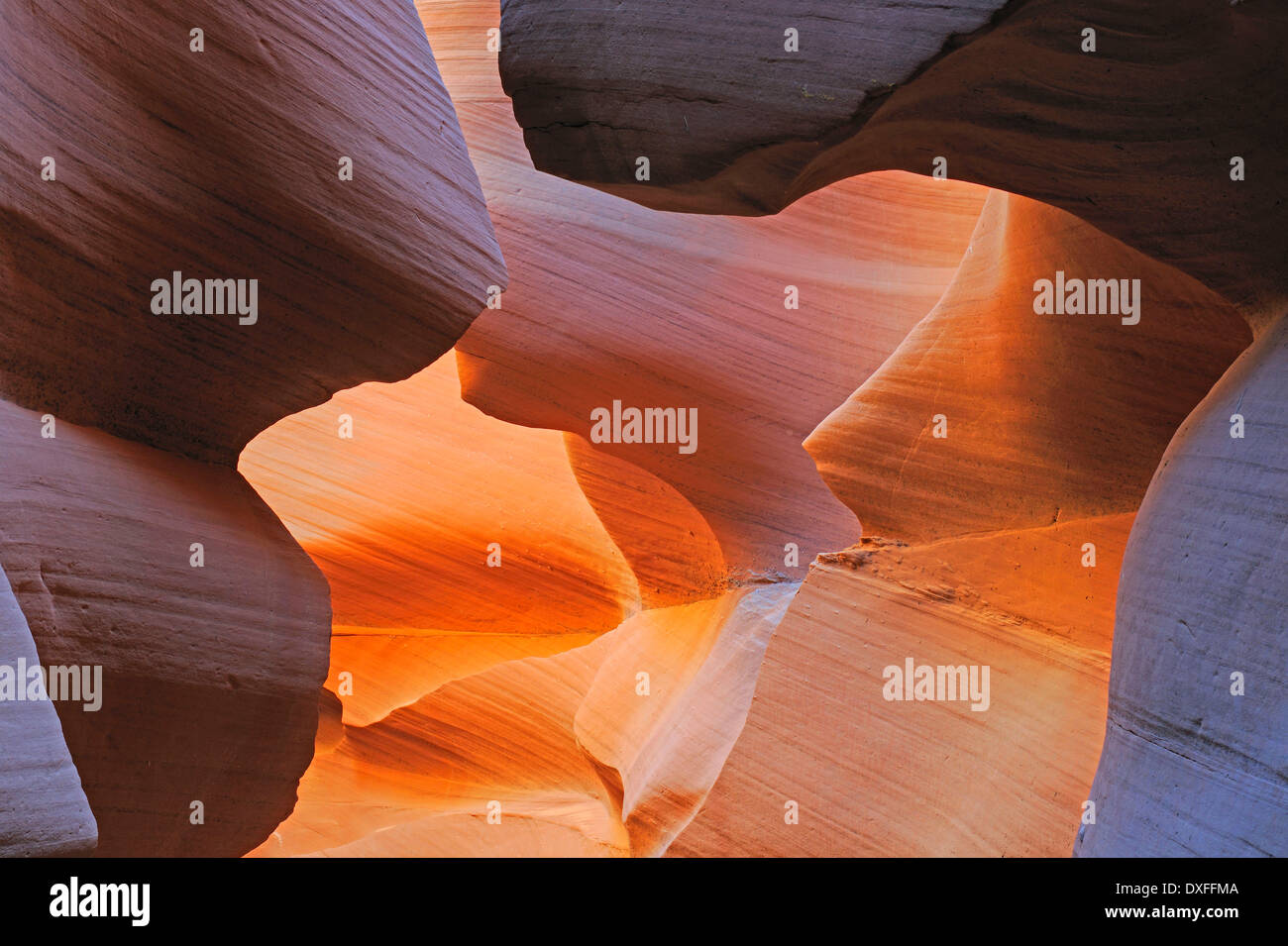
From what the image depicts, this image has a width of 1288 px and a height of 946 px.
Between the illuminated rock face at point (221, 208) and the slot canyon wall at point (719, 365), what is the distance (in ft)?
0.06

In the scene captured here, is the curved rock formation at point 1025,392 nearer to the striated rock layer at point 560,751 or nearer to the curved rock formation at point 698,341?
the striated rock layer at point 560,751

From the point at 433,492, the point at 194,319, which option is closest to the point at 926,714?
the point at 194,319

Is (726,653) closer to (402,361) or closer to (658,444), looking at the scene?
(658,444)

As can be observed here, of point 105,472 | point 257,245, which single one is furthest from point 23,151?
point 105,472

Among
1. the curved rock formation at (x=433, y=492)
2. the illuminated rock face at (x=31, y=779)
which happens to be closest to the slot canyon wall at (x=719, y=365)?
the illuminated rock face at (x=31, y=779)

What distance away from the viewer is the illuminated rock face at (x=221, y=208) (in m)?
4.20

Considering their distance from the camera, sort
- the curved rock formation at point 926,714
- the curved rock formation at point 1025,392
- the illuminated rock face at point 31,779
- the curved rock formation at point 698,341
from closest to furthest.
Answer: the illuminated rock face at point 31,779 < the curved rock formation at point 1025,392 < the curved rock formation at point 926,714 < the curved rock formation at point 698,341

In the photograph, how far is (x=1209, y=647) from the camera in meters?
2.98

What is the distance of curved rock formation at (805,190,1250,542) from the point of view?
431 centimetres

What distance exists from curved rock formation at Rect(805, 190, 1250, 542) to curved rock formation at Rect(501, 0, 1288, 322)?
0.55 meters

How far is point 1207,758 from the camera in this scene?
291 cm

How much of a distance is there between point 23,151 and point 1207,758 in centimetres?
446

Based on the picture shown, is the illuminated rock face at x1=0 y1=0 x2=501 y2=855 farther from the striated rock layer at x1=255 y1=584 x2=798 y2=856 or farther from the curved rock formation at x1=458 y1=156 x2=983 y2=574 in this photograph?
the curved rock formation at x1=458 y1=156 x2=983 y2=574

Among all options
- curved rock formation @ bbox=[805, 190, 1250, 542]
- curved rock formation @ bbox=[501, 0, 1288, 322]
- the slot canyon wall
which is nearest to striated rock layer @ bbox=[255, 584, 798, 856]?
the slot canyon wall
